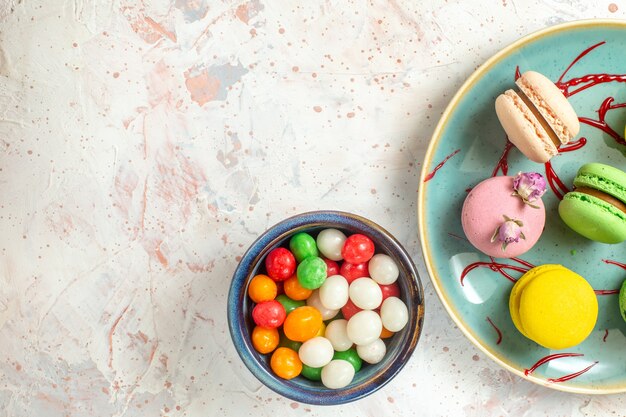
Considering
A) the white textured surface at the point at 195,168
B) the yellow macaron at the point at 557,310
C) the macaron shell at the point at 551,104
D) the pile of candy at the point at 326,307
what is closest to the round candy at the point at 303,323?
the pile of candy at the point at 326,307

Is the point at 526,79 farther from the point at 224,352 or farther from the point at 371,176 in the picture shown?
the point at 224,352

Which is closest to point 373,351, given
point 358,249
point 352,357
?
point 352,357

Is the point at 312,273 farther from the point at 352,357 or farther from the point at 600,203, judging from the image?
the point at 600,203

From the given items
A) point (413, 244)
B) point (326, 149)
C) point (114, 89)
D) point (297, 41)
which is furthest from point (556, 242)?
point (114, 89)

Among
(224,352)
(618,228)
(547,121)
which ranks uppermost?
(547,121)

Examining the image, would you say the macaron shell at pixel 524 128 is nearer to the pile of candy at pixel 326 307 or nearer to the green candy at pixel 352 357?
the pile of candy at pixel 326 307

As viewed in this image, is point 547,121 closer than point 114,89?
Yes
